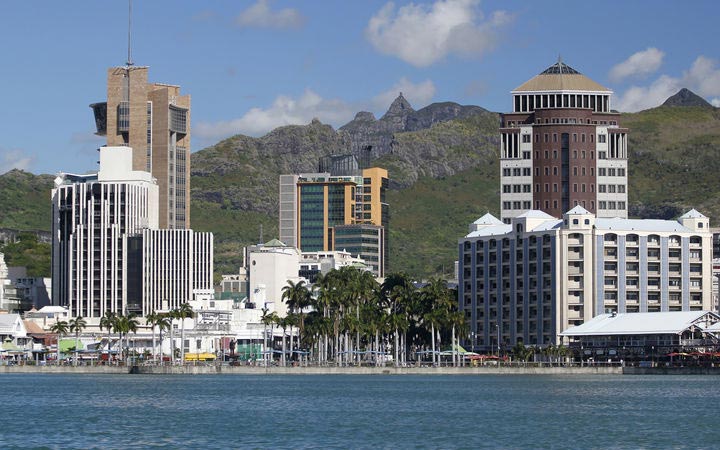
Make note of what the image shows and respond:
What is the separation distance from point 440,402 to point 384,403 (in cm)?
686

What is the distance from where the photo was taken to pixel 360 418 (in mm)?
134250

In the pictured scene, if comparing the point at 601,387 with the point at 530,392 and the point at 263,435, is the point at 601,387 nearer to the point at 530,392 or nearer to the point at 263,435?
the point at 530,392

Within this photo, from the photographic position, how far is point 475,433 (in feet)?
389

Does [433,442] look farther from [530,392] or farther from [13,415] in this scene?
[530,392]

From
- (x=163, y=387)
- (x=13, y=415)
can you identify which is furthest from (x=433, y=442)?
(x=163, y=387)

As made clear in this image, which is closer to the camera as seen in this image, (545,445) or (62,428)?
(545,445)

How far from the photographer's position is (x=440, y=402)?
16162 cm

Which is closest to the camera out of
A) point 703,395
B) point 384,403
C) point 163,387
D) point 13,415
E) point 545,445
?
point 545,445

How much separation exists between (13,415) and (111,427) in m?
18.3

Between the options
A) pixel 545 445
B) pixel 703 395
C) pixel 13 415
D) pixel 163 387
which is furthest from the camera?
pixel 163 387

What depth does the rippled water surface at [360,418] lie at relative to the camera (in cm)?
11062

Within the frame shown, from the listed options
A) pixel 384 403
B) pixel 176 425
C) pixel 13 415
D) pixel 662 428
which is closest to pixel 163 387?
pixel 384 403

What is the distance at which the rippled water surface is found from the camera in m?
111

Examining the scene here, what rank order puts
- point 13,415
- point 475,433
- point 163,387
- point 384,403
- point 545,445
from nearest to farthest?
point 545,445
point 475,433
point 13,415
point 384,403
point 163,387
